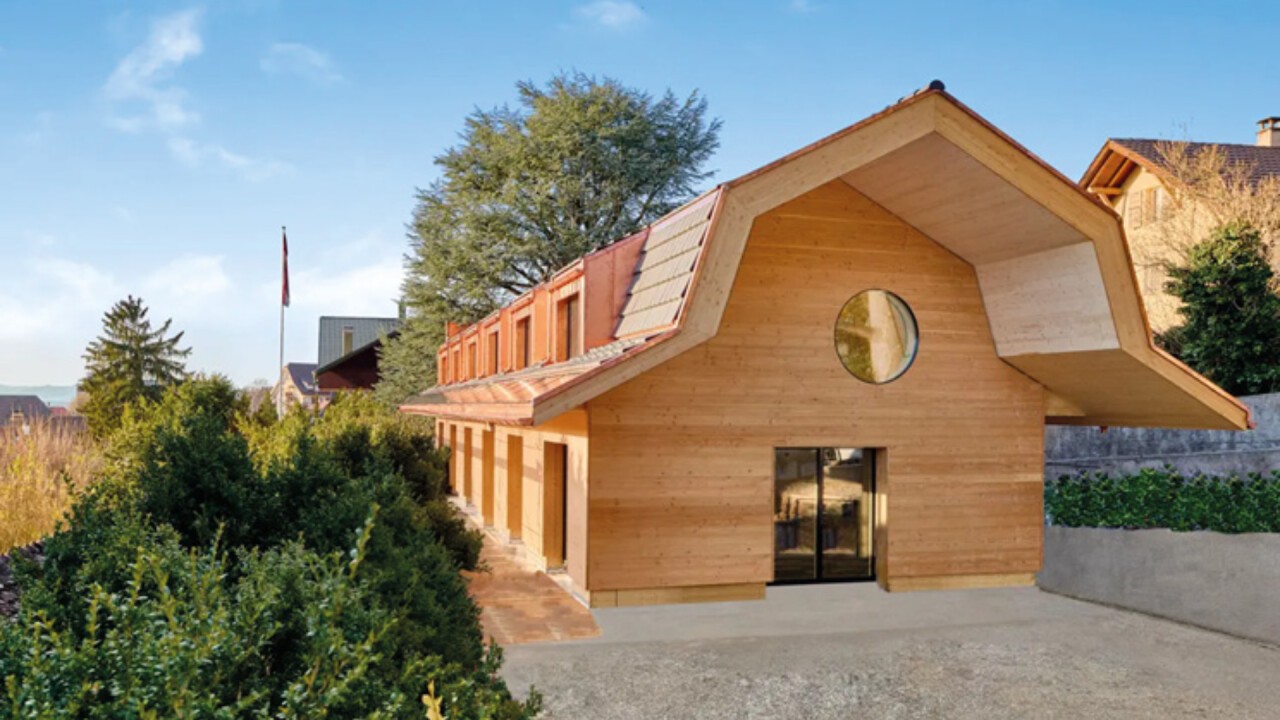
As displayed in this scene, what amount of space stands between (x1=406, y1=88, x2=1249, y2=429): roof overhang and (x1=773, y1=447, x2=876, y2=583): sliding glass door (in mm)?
2760

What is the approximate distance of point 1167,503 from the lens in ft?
39.8

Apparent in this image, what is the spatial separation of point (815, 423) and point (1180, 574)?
15.7 feet

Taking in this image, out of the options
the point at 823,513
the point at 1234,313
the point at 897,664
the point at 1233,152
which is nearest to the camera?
the point at 897,664

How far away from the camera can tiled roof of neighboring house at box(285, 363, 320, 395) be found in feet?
210

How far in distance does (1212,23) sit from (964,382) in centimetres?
1324

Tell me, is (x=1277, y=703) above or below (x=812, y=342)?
below

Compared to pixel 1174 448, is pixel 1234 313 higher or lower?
higher

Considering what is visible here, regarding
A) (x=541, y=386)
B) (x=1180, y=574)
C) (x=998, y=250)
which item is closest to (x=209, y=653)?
(x=541, y=386)

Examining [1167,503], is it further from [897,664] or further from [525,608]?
[525,608]

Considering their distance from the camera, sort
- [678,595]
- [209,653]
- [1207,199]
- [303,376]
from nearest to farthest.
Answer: [209,653], [678,595], [1207,199], [303,376]

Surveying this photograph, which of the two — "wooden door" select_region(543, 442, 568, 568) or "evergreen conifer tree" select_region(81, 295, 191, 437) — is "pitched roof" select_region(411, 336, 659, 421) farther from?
"evergreen conifer tree" select_region(81, 295, 191, 437)

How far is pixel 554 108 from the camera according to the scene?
110 feet

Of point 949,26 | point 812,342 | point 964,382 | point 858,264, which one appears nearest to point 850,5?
point 949,26

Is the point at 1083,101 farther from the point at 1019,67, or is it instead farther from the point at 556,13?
the point at 556,13
